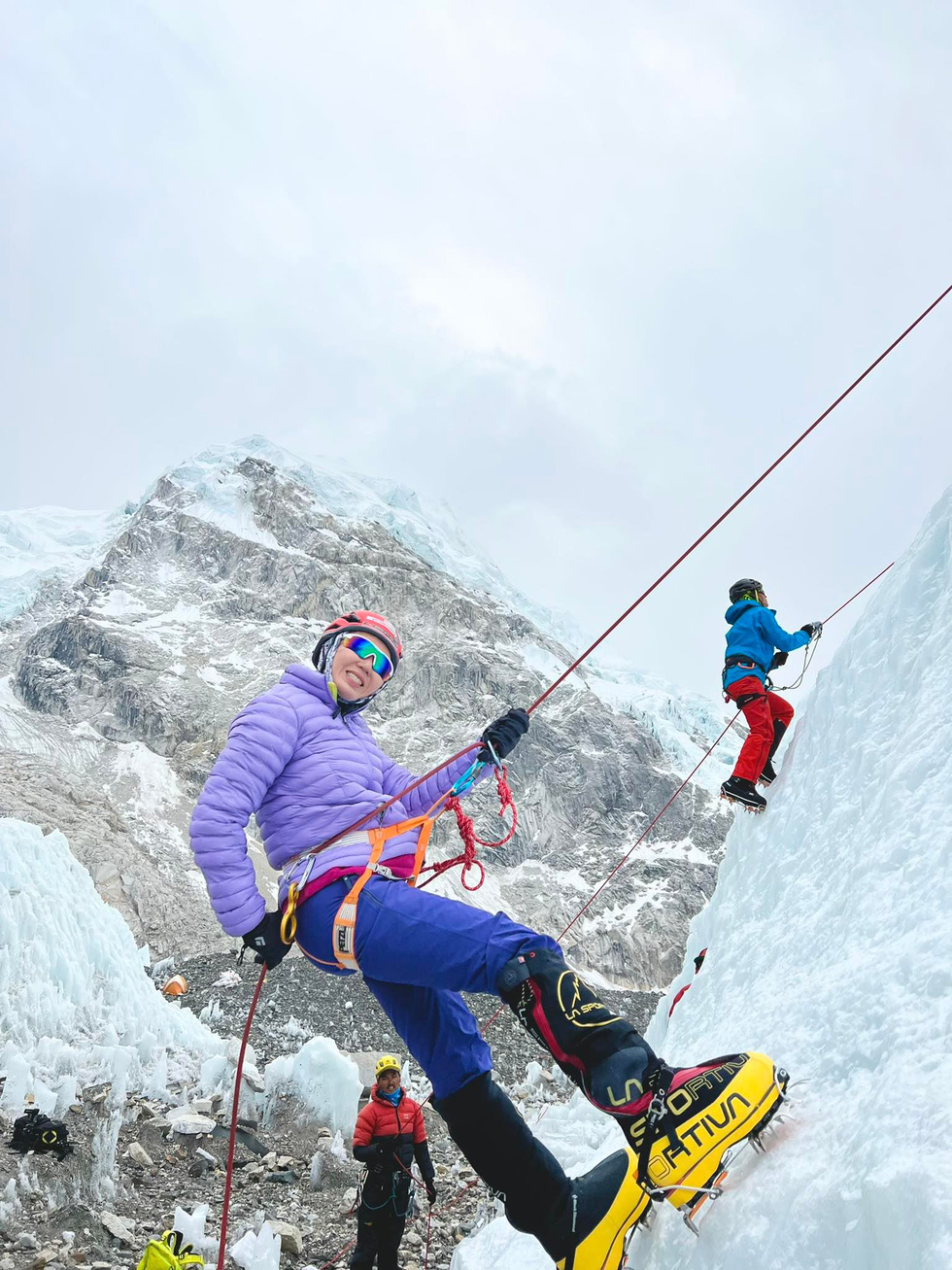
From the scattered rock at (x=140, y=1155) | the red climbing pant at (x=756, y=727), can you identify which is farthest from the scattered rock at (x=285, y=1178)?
the red climbing pant at (x=756, y=727)

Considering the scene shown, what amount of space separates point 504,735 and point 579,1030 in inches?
59.6

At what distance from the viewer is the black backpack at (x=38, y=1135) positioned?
4.93m

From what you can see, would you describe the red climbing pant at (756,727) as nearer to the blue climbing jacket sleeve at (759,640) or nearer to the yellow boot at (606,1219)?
the blue climbing jacket sleeve at (759,640)

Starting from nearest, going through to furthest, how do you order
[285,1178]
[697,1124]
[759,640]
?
[697,1124] < [759,640] < [285,1178]

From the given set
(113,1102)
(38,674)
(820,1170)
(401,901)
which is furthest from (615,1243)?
(38,674)

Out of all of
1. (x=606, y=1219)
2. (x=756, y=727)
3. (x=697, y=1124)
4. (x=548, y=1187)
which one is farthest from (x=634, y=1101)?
(x=756, y=727)

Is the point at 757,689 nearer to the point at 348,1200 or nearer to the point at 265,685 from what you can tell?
the point at 348,1200

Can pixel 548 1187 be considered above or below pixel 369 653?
below

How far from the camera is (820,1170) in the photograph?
1.68m

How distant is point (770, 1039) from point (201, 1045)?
8.07 m

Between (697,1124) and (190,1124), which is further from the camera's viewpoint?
(190,1124)

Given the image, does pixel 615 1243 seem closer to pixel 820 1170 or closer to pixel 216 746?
pixel 820 1170

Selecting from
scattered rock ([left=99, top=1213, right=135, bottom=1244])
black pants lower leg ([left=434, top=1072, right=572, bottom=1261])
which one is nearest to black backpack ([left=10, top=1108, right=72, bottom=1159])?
scattered rock ([left=99, top=1213, right=135, bottom=1244])

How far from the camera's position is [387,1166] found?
198 inches
